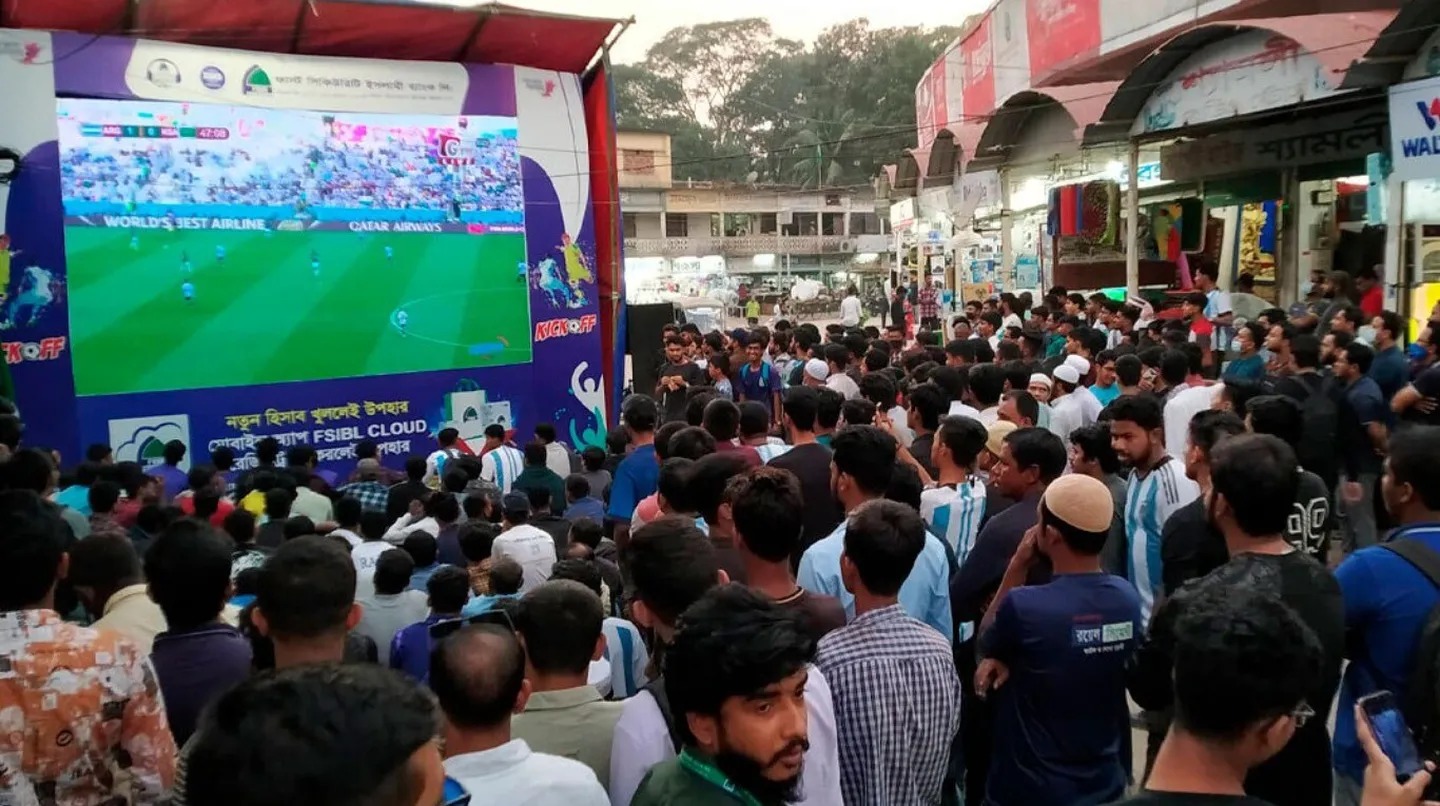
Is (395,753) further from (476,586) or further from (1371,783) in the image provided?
(476,586)

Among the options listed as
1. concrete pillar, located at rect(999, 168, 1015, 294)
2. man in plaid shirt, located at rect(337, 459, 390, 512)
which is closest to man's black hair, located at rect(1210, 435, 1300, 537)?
man in plaid shirt, located at rect(337, 459, 390, 512)

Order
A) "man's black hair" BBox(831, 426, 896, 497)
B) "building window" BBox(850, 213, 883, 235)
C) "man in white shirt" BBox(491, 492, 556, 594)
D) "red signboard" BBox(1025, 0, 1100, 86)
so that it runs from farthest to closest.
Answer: "building window" BBox(850, 213, 883, 235) → "red signboard" BBox(1025, 0, 1100, 86) → "man in white shirt" BBox(491, 492, 556, 594) → "man's black hair" BBox(831, 426, 896, 497)

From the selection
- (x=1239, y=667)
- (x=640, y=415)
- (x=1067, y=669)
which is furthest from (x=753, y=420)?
(x=1239, y=667)

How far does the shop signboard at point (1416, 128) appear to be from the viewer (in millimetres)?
8133

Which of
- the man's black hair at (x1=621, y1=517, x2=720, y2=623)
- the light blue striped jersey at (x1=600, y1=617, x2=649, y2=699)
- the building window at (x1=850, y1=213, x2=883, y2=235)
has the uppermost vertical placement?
the building window at (x1=850, y1=213, x2=883, y2=235)

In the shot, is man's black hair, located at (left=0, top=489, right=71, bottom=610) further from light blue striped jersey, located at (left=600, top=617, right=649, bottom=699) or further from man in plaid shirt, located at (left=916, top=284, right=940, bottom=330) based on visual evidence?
man in plaid shirt, located at (left=916, top=284, right=940, bottom=330)

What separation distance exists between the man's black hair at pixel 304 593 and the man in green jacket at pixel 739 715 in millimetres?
1169

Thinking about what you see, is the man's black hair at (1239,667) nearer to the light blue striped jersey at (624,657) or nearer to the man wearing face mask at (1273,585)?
the man wearing face mask at (1273,585)

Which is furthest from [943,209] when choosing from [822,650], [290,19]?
[822,650]

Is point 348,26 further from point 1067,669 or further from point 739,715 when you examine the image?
point 739,715

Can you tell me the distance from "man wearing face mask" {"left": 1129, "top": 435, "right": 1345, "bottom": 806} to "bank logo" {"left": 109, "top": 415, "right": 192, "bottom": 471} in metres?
8.73

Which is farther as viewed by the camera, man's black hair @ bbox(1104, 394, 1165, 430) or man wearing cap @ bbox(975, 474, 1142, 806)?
man's black hair @ bbox(1104, 394, 1165, 430)

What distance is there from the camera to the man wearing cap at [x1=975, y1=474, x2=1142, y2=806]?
106 inches

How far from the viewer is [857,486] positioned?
12.2 feet
